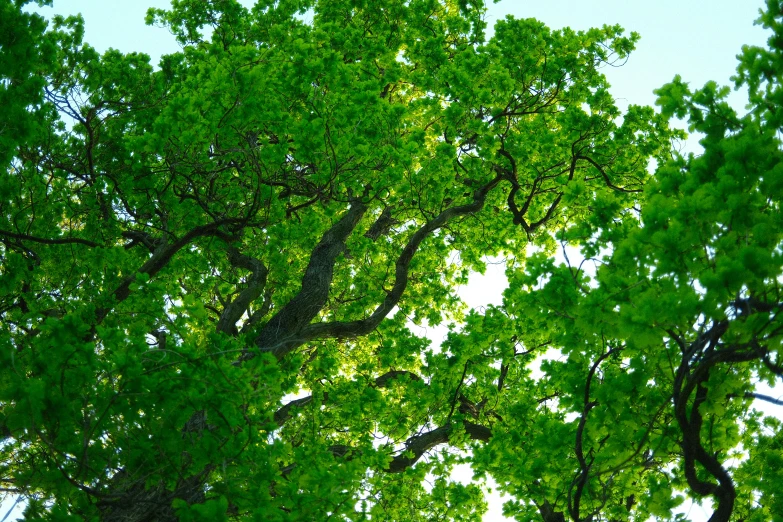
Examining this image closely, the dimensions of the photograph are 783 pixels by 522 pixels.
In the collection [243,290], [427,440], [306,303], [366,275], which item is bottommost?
[427,440]

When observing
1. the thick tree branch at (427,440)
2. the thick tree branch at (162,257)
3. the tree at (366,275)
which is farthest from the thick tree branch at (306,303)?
the thick tree branch at (427,440)

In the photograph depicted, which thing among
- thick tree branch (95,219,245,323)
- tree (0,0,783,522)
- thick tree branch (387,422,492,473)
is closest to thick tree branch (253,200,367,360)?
tree (0,0,783,522)

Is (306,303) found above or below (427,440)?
Answer: above

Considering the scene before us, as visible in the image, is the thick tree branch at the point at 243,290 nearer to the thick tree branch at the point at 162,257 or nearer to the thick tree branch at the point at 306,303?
the thick tree branch at the point at 306,303

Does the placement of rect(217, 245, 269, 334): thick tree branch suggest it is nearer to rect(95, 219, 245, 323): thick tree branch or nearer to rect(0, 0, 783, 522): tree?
rect(0, 0, 783, 522): tree

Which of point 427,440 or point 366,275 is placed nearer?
point 427,440

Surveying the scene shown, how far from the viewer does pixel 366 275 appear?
12.6 meters

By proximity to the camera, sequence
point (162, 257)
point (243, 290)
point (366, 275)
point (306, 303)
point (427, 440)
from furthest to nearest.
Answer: point (366, 275) < point (427, 440) < point (243, 290) < point (306, 303) < point (162, 257)

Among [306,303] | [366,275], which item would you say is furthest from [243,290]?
[366,275]

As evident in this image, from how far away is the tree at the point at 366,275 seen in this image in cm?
517

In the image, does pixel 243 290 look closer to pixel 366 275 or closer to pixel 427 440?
pixel 366 275

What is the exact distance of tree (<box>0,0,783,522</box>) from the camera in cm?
517

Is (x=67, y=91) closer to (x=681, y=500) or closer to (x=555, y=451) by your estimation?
(x=555, y=451)

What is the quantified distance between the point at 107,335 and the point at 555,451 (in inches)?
173
